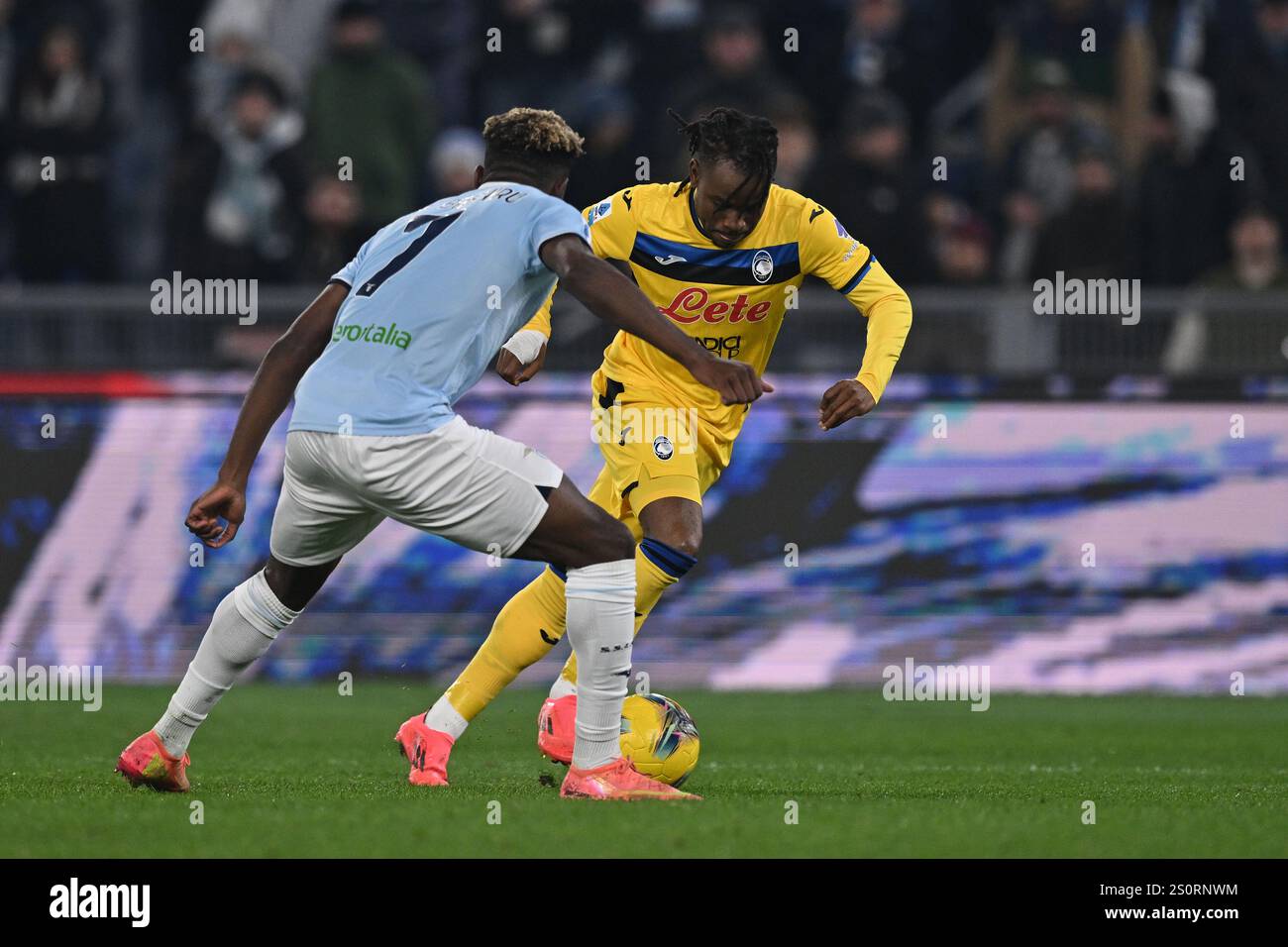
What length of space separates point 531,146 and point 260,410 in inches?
45.8

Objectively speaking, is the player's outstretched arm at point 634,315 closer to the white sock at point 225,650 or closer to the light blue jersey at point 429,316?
the light blue jersey at point 429,316

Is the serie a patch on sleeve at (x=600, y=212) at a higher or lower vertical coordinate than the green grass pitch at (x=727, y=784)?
higher

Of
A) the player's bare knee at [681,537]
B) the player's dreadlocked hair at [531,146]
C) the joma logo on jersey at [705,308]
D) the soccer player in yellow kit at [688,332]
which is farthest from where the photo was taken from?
the joma logo on jersey at [705,308]

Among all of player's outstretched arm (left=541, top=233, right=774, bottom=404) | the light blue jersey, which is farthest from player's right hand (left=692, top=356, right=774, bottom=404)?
the light blue jersey

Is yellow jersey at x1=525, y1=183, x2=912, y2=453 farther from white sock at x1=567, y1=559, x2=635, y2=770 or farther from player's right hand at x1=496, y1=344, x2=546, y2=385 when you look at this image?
white sock at x1=567, y1=559, x2=635, y2=770

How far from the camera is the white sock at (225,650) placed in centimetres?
675

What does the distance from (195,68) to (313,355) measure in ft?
28.8

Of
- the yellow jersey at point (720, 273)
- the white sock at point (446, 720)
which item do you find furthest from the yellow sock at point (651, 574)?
the yellow jersey at point (720, 273)

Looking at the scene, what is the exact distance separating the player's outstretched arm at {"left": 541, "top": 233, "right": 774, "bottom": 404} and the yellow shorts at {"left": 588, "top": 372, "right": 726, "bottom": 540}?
5.32 ft

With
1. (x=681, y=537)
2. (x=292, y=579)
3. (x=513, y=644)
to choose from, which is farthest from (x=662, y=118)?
(x=292, y=579)

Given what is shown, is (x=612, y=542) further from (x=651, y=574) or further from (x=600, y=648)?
(x=651, y=574)

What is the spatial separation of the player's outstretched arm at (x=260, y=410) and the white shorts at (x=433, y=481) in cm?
13

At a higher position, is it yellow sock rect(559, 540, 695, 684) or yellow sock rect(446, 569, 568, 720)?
yellow sock rect(559, 540, 695, 684)

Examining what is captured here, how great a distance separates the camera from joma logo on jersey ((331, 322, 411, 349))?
6.36m
